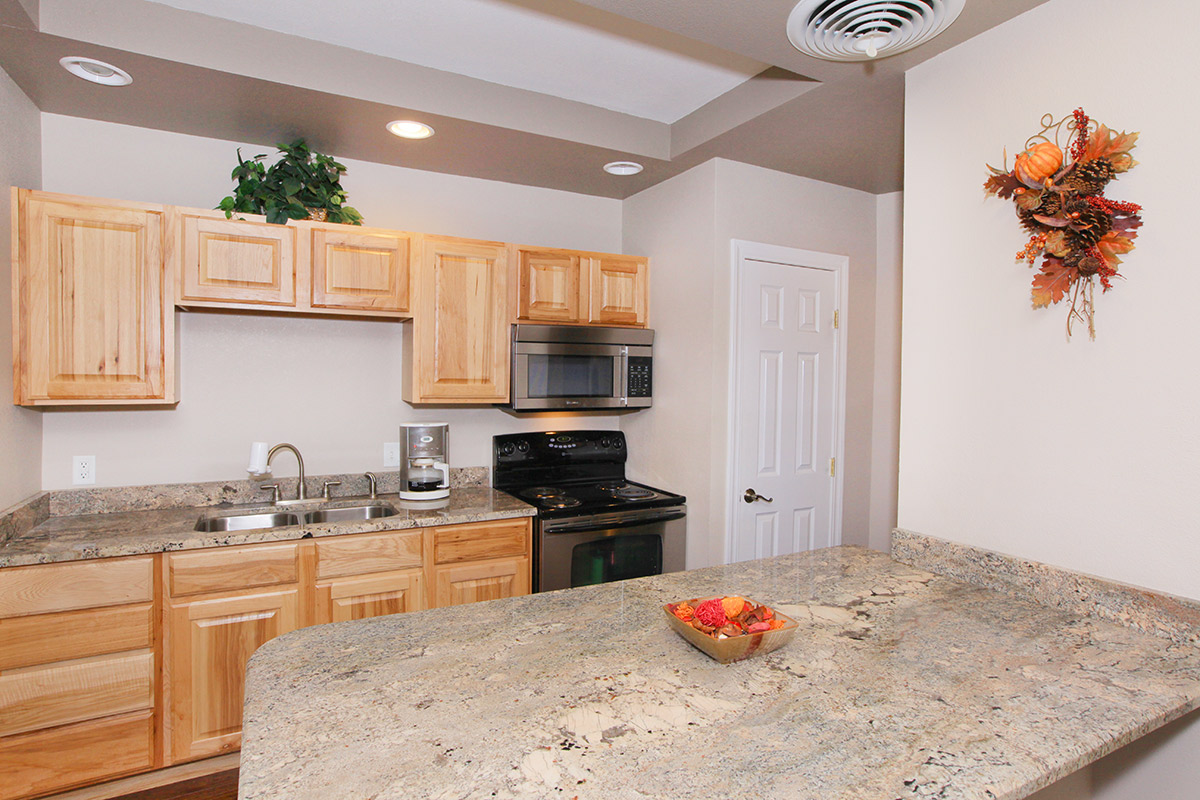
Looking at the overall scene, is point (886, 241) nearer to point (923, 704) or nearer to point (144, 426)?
point (923, 704)

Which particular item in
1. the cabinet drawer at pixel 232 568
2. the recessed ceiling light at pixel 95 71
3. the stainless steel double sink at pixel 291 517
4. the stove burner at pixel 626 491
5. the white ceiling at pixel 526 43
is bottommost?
the cabinet drawer at pixel 232 568

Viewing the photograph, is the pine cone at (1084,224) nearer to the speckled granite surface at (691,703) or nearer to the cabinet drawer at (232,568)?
the speckled granite surface at (691,703)

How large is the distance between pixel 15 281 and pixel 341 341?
1.13m

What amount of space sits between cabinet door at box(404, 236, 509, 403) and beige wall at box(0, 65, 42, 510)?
135 cm

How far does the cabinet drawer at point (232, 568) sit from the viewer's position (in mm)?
2203

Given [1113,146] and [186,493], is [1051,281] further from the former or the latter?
[186,493]

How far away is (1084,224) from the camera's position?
1543 millimetres

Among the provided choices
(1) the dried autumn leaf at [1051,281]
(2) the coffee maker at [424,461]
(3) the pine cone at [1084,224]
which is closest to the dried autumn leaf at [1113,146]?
(3) the pine cone at [1084,224]

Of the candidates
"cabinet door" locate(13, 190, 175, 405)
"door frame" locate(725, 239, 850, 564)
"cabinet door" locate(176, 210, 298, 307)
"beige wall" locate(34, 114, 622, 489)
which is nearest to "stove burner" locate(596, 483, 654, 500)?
"door frame" locate(725, 239, 850, 564)

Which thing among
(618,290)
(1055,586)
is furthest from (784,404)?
(1055,586)

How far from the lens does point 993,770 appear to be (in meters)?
0.94

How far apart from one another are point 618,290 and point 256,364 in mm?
1709

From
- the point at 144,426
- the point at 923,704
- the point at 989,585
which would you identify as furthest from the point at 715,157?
the point at 144,426

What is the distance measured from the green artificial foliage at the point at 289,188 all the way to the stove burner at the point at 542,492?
148 cm
